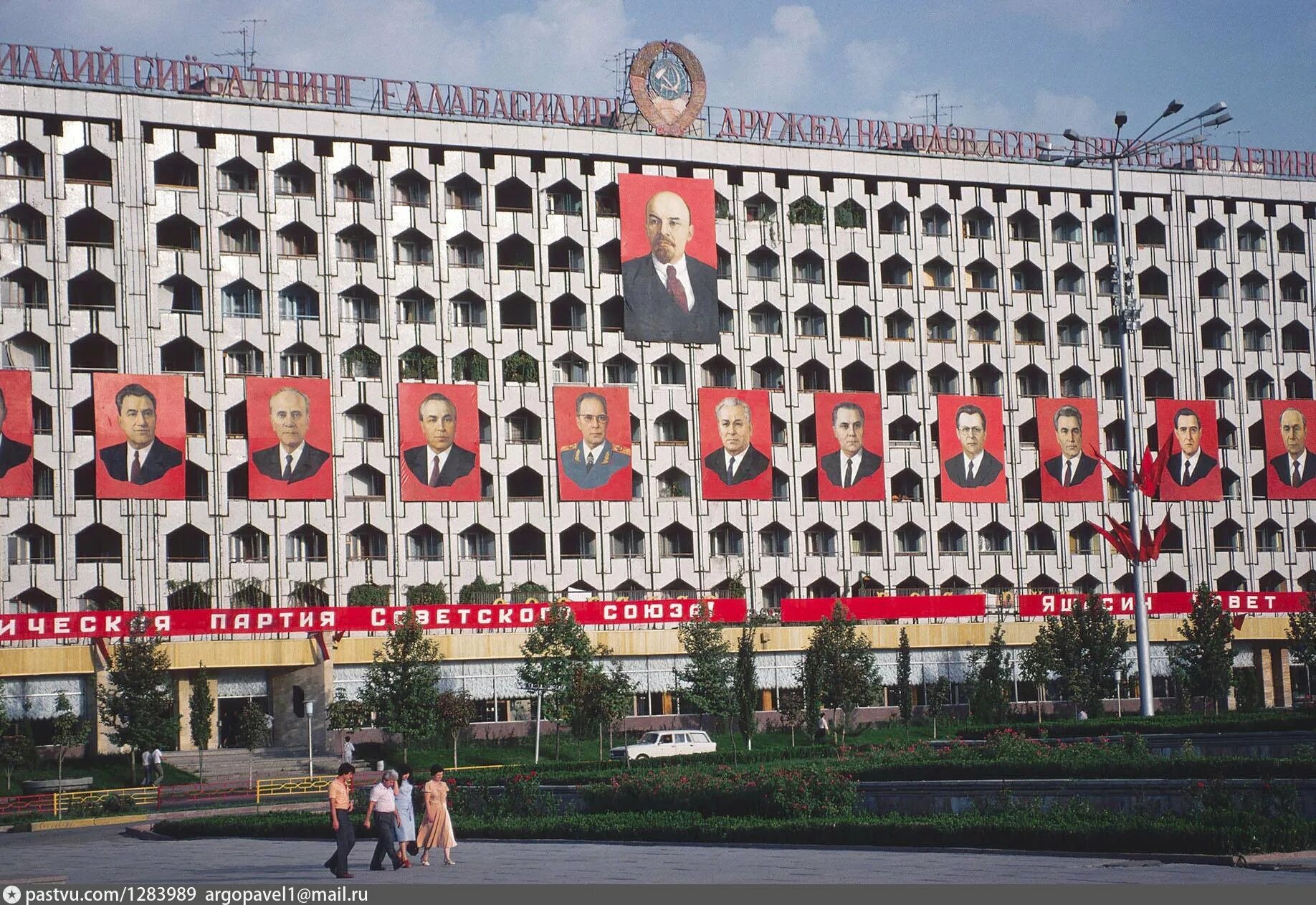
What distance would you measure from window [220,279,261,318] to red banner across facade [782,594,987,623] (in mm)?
23366

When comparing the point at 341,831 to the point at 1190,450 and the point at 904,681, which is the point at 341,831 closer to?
the point at 904,681

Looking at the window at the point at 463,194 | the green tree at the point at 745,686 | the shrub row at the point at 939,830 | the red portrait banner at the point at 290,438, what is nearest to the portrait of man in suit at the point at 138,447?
the red portrait banner at the point at 290,438

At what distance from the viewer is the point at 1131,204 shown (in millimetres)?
78375

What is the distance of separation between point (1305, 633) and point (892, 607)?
15370mm

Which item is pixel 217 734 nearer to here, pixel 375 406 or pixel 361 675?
pixel 361 675

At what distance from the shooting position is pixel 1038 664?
6419 centimetres

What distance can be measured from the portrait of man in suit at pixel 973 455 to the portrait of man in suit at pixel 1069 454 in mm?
2592

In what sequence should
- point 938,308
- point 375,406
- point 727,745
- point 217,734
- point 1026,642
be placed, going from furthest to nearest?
point 938,308 → point 1026,642 → point 375,406 → point 217,734 → point 727,745

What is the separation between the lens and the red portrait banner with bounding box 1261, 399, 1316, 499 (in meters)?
77.4

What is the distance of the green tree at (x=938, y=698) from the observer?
64.8m

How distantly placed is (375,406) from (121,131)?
13900 millimetres

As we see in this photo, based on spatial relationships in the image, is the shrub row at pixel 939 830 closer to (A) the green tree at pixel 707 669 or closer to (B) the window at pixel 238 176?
(A) the green tree at pixel 707 669

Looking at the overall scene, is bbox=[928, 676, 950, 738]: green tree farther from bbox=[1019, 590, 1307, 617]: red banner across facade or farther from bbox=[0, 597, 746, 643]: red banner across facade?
bbox=[0, 597, 746, 643]: red banner across facade

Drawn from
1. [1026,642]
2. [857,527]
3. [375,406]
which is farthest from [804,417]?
[375,406]
